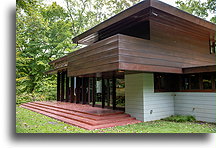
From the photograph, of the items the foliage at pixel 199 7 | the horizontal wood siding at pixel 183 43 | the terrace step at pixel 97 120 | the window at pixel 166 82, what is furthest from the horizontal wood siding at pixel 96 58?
the foliage at pixel 199 7

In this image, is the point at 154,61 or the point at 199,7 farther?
the point at 199,7

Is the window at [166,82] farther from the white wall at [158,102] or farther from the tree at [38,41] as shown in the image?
the tree at [38,41]

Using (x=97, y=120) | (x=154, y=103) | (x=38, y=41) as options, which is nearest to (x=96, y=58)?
(x=97, y=120)

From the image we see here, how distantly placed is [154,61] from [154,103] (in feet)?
5.88

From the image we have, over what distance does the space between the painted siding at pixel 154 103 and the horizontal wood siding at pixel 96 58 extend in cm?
185

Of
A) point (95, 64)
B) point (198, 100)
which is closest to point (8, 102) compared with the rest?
point (95, 64)

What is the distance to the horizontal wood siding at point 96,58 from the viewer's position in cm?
450

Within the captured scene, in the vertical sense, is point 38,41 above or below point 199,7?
below

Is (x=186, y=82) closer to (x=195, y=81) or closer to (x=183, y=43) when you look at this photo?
(x=195, y=81)

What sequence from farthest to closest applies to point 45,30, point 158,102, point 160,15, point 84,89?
point 84,89 < point 45,30 < point 158,102 < point 160,15

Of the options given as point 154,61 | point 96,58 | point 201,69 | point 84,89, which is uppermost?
point 96,58

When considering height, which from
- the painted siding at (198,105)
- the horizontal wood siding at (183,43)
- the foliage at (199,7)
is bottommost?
the painted siding at (198,105)

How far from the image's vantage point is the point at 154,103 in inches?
240

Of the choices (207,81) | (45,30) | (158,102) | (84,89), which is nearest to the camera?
(207,81)
